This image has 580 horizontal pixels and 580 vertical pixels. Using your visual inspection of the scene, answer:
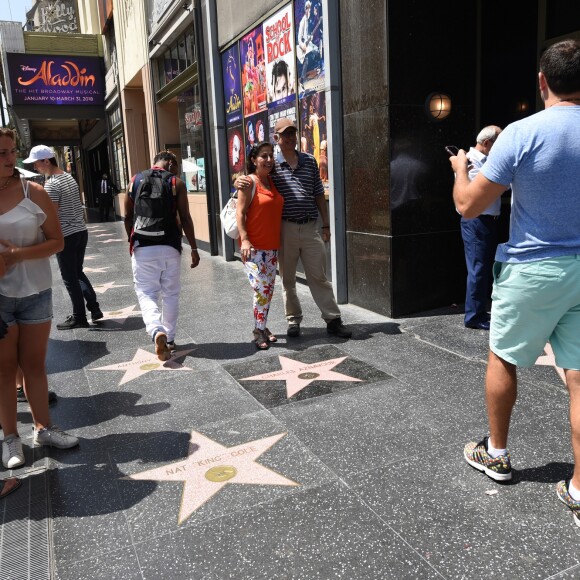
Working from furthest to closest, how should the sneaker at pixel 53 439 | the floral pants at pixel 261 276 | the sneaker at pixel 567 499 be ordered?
the floral pants at pixel 261 276
the sneaker at pixel 53 439
the sneaker at pixel 567 499

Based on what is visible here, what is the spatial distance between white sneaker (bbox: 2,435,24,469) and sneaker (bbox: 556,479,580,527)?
280 cm

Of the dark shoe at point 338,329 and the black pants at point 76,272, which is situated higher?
the black pants at point 76,272

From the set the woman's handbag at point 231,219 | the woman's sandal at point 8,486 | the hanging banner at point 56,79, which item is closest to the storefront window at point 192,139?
the woman's handbag at point 231,219

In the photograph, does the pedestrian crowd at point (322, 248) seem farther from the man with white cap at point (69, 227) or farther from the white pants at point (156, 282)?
the man with white cap at point (69, 227)

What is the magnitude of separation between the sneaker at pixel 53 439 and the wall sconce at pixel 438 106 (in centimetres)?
440

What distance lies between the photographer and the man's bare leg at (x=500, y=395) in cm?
265

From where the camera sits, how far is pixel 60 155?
163ft

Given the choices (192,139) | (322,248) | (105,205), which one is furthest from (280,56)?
(105,205)

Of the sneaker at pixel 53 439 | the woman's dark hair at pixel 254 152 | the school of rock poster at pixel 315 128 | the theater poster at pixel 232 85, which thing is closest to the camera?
the sneaker at pixel 53 439

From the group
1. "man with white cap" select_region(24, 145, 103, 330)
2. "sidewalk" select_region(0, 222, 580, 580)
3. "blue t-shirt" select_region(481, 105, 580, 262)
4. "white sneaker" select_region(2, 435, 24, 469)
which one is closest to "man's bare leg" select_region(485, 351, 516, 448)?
"sidewalk" select_region(0, 222, 580, 580)

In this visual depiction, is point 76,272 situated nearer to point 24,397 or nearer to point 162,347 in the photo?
point 162,347

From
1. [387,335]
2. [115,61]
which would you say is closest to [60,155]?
[115,61]

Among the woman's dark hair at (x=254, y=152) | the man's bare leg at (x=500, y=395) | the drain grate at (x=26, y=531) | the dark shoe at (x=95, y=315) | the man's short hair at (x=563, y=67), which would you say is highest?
the man's short hair at (x=563, y=67)

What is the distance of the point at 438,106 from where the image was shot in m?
5.73
